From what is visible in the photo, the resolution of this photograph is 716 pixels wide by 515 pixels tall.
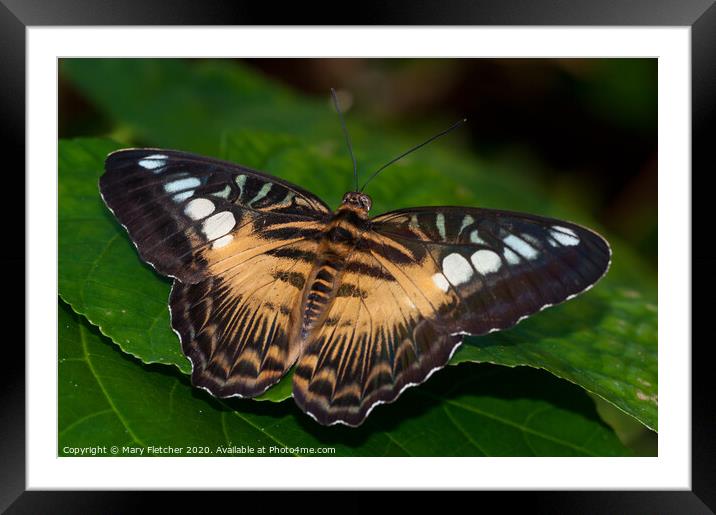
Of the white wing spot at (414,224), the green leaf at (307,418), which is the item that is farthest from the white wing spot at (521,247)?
the green leaf at (307,418)

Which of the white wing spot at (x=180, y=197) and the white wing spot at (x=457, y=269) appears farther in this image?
the white wing spot at (x=180, y=197)

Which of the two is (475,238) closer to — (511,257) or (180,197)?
(511,257)

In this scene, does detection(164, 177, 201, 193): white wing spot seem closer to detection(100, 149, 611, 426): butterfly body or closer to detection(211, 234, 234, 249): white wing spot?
detection(100, 149, 611, 426): butterfly body

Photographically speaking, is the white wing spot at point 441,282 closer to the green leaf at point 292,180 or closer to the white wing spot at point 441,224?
the white wing spot at point 441,224

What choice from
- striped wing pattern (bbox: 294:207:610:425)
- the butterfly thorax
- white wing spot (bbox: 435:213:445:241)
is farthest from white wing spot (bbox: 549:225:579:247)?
the butterfly thorax

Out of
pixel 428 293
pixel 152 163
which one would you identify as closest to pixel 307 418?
pixel 428 293

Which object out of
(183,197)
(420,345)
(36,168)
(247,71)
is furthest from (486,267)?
(247,71)

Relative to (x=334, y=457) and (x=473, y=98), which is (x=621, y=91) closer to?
(x=473, y=98)
